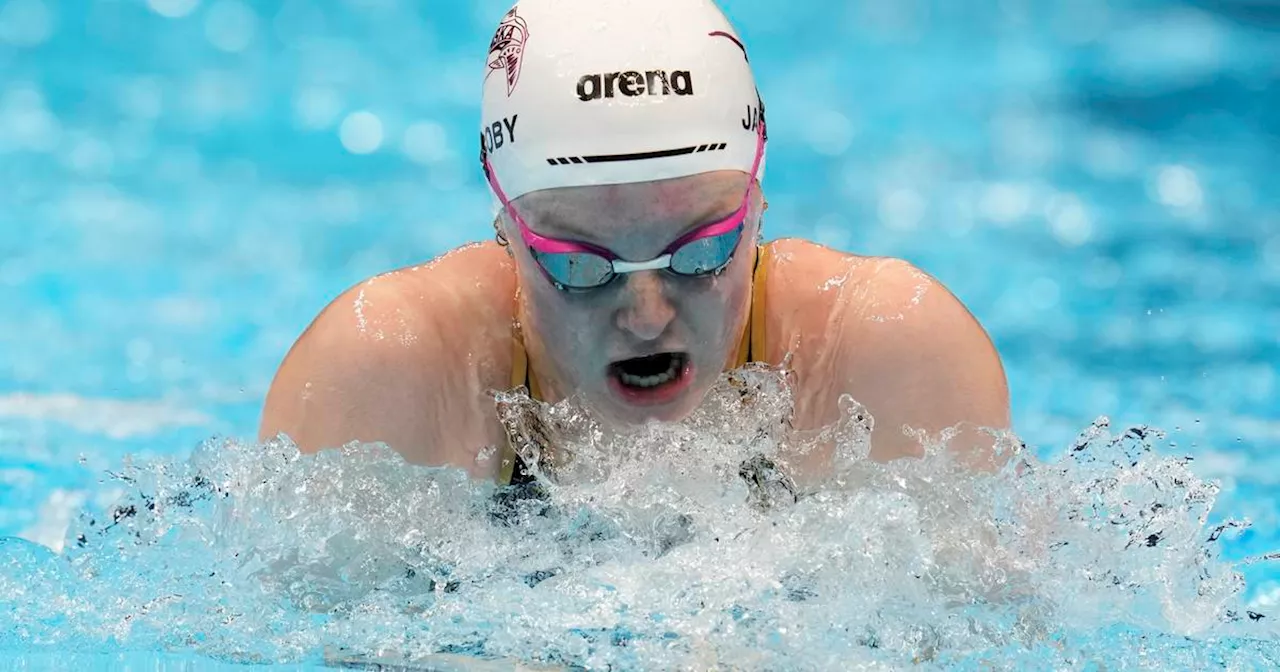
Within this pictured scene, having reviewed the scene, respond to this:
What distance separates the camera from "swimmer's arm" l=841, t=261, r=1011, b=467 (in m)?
2.53

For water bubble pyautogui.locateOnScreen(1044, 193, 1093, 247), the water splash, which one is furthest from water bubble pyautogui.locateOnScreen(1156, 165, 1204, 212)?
the water splash

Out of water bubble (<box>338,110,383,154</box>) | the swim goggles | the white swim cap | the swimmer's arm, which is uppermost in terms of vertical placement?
water bubble (<box>338,110,383,154</box>)

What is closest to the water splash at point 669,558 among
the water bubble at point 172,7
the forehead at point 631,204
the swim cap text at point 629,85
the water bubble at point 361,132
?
the forehead at point 631,204

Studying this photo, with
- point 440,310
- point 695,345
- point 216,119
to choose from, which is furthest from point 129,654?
point 216,119

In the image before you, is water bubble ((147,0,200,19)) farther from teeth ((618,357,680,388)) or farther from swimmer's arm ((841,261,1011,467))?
swimmer's arm ((841,261,1011,467))

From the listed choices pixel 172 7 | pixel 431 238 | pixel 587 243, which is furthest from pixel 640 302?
pixel 172 7

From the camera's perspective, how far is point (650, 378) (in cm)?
254

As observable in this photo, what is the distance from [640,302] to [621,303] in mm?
37

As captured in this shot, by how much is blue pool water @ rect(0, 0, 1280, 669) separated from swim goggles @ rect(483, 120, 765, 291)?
1.46 ft

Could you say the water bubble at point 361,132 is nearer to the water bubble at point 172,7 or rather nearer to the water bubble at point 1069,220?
the water bubble at point 172,7

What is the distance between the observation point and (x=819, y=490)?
8.64 feet

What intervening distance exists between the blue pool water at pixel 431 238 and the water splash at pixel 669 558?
0.01m

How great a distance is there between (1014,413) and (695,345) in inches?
105

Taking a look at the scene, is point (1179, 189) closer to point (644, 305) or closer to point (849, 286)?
point (849, 286)
